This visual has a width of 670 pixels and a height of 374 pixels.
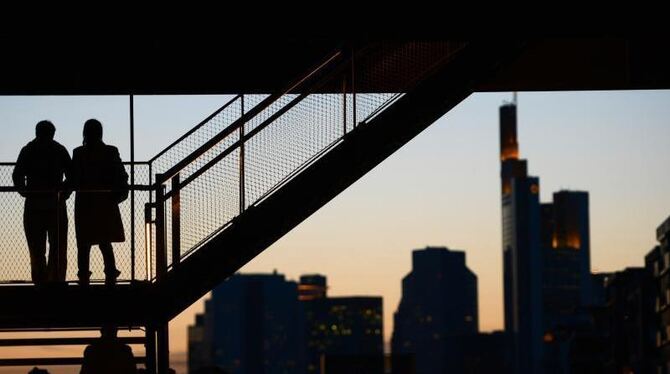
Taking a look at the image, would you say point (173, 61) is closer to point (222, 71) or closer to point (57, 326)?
point (222, 71)

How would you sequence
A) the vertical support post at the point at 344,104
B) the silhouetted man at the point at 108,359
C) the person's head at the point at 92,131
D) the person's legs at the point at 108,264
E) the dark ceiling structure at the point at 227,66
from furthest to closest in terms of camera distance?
1. the dark ceiling structure at the point at 227,66
2. the vertical support post at the point at 344,104
3. the person's legs at the point at 108,264
4. the person's head at the point at 92,131
5. the silhouetted man at the point at 108,359

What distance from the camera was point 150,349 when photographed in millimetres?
16453

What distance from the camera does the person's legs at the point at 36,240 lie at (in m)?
16.4

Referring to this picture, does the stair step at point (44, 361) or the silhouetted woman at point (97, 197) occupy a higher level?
the silhouetted woman at point (97, 197)

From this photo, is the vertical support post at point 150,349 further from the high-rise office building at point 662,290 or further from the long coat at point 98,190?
the high-rise office building at point 662,290

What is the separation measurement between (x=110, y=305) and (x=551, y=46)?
25.3 feet

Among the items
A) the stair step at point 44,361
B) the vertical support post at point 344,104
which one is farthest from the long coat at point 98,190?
the vertical support post at point 344,104

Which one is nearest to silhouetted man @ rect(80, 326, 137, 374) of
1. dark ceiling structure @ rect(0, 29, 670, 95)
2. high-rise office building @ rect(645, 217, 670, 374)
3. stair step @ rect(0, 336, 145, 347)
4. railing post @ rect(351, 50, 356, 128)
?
stair step @ rect(0, 336, 145, 347)

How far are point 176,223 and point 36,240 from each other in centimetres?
147

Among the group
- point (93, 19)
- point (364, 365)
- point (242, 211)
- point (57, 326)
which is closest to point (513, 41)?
point (242, 211)

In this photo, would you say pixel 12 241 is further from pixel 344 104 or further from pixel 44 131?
pixel 344 104

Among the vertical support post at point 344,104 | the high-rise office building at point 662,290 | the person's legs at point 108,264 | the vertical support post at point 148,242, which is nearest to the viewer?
the person's legs at point 108,264

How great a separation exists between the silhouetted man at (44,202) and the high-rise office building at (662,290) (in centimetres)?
7184

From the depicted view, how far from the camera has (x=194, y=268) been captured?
640 inches
